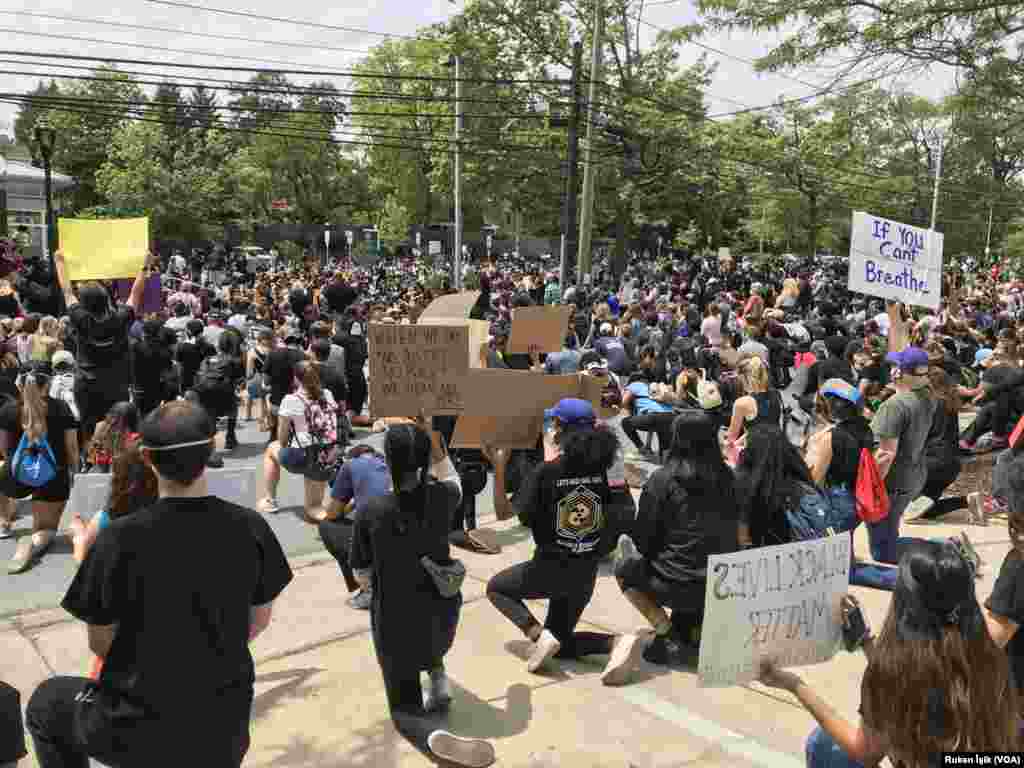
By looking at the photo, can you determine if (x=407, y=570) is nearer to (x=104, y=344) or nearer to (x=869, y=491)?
(x=869, y=491)

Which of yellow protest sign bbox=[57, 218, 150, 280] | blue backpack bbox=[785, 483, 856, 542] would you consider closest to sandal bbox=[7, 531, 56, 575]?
yellow protest sign bbox=[57, 218, 150, 280]

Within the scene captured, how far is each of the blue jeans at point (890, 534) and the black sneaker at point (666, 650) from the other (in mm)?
2061

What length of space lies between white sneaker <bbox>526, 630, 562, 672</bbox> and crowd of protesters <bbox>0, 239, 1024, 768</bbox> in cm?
1

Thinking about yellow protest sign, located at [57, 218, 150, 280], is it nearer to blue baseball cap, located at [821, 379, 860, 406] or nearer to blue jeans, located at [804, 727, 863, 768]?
blue baseball cap, located at [821, 379, 860, 406]

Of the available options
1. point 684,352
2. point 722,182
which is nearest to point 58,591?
point 684,352

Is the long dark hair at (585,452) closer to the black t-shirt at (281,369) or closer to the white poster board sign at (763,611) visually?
the white poster board sign at (763,611)

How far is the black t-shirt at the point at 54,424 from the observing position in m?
6.68

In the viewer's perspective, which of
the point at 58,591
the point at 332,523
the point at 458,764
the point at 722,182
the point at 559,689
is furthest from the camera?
the point at 722,182

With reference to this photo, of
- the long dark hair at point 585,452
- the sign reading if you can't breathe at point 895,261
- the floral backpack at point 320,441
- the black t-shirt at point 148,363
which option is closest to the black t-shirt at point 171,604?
the long dark hair at point 585,452

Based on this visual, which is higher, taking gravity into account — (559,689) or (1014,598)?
(1014,598)

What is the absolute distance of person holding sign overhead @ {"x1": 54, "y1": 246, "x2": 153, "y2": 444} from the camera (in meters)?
7.42

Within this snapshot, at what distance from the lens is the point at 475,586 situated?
6.14 meters

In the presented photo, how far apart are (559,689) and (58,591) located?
3.48 m

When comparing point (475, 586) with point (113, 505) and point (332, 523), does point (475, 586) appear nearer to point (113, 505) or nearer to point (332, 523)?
point (332, 523)
